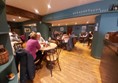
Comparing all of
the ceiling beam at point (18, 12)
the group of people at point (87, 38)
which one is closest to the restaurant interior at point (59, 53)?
the ceiling beam at point (18, 12)

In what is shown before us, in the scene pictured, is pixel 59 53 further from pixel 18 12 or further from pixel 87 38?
pixel 87 38

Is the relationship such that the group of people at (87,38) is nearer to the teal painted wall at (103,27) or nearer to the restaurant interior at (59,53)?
the restaurant interior at (59,53)

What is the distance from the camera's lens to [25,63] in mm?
1743

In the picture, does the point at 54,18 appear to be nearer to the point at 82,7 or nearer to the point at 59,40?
the point at 59,40

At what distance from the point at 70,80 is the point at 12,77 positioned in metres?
1.50

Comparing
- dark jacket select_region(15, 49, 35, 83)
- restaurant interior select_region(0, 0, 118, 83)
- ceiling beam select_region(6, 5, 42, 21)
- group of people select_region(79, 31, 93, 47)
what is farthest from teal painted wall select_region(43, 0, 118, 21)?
dark jacket select_region(15, 49, 35, 83)

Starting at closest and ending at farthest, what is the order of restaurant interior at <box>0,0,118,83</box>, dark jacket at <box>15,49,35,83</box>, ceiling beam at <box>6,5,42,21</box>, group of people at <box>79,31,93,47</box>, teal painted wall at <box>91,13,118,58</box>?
restaurant interior at <box>0,0,118,83</box> < dark jacket at <box>15,49,35,83</box> < teal painted wall at <box>91,13,118,58</box> < ceiling beam at <box>6,5,42,21</box> < group of people at <box>79,31,93,47</box>

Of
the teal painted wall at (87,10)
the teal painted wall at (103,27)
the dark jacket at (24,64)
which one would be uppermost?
the teal painted wall at (87,10)

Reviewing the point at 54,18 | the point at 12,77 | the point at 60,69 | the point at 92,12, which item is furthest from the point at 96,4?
the point at 12,77

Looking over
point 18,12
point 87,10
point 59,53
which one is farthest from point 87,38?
point 18,12

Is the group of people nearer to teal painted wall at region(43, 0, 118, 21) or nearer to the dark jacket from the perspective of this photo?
teal painted wall at region(43, 0, 118, 21)

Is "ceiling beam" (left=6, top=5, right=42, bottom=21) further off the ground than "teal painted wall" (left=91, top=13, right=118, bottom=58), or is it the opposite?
"ceiling beam" (left=6, top=5, right=42, bottom=21)

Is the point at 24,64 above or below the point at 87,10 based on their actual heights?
below

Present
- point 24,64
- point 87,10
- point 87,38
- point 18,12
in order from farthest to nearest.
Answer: point 87,38, point 18,12, point 87,10, point 24,64
